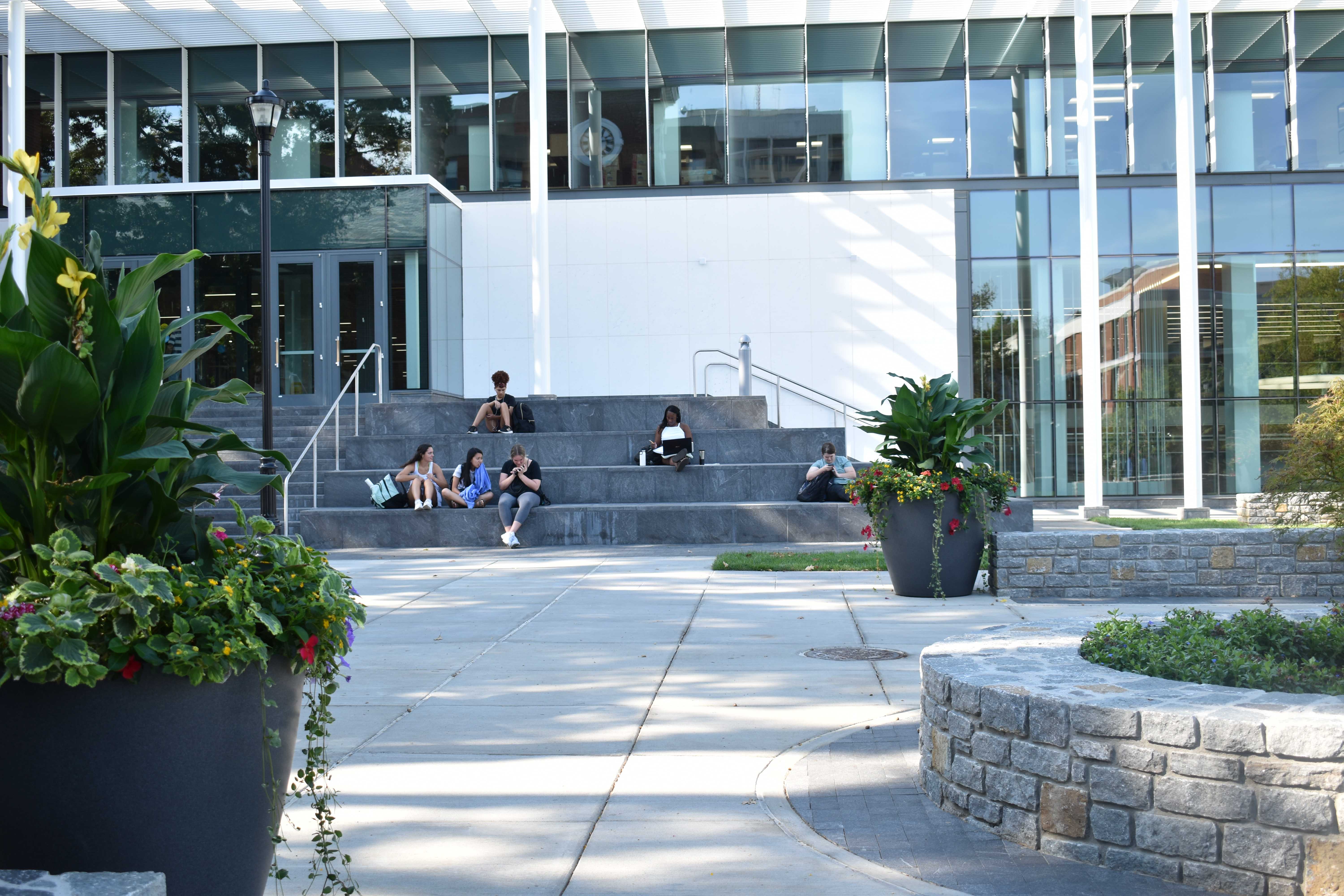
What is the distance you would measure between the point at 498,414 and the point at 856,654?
505 inches

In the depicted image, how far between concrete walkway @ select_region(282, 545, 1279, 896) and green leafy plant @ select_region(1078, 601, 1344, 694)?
4.84 ft

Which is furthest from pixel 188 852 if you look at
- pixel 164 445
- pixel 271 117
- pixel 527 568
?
pixel 271 117

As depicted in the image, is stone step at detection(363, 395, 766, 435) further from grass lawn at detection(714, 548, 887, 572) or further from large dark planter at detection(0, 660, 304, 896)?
large dark planter at detection(0, 660, 304, 896)

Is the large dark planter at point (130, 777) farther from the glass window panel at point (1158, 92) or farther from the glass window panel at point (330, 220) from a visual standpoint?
the glass window panel at point (1158, 92)

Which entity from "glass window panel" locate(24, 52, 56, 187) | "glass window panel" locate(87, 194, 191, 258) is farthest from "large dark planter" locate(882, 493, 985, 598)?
"glass window panel" locate(24, 52, 56, 187)

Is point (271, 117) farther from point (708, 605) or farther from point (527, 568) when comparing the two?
point (708, 605)

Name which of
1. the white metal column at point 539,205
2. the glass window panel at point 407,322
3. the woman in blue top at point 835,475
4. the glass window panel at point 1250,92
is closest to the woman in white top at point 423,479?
the white metal column at point 539,205

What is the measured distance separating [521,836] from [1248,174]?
25240 millimetres

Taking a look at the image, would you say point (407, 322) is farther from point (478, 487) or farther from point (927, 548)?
point (927, 548)

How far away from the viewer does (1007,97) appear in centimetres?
2573

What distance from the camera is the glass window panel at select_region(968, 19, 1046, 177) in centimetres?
2545

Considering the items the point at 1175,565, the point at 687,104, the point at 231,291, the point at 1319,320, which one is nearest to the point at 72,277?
the point at 1175,565

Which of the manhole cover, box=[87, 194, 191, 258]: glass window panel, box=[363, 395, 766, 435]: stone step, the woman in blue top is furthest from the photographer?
box=[87, 194, 191, 258]: glass window panel

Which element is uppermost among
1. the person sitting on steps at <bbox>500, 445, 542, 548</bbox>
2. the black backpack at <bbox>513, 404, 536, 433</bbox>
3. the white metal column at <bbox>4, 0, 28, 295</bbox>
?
the white metal column at <bbox>4, 0, 28, 295</bbox>
